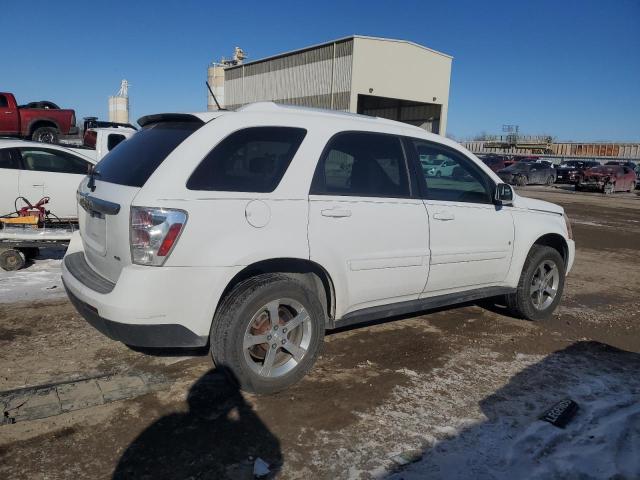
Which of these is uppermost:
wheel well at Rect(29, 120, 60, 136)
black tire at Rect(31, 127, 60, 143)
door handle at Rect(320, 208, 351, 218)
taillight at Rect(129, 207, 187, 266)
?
wheel well at Rect(29, 120, 60, 136)

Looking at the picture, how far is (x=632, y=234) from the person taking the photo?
495 inches

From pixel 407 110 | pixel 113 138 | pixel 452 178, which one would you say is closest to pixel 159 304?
pixel 452 178

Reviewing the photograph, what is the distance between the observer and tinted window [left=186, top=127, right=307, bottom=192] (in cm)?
318

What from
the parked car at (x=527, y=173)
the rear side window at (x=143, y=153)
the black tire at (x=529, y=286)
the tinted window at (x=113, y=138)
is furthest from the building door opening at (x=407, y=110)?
the rear side window at (x=143, y=153)

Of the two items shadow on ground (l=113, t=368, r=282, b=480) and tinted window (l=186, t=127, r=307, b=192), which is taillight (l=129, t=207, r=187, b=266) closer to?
tinted window (l=186, t=127, r=307, b=192)

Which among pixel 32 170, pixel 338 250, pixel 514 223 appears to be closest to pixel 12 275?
pixel 32 170

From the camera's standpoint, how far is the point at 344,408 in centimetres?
337

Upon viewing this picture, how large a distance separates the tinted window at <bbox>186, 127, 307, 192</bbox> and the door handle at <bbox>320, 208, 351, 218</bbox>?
15.3 inches

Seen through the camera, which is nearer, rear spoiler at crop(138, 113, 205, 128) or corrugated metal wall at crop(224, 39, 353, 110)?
rear spoiler at crop(138, 113, 205, 128)

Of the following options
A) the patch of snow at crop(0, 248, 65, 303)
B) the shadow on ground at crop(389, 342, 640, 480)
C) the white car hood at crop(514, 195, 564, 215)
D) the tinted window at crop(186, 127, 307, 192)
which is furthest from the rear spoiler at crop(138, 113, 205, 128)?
the white car hood at crop(514, 195, 564, 215)

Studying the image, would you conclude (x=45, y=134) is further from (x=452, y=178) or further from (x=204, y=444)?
(x=204, y=444)

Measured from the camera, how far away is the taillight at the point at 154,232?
116 inches

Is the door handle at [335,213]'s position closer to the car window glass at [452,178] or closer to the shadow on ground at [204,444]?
the car window glass at [452,178]

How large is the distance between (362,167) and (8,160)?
585 centimetres
